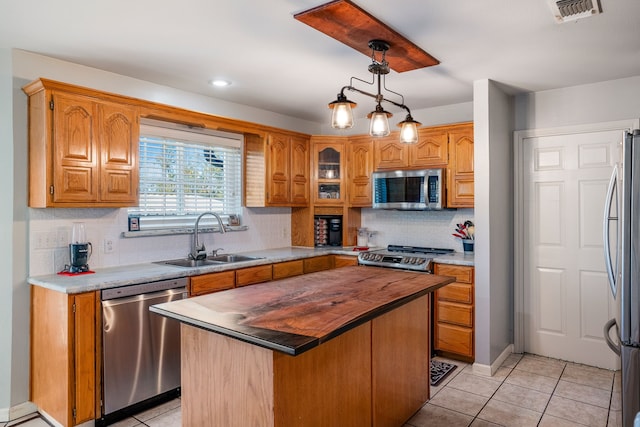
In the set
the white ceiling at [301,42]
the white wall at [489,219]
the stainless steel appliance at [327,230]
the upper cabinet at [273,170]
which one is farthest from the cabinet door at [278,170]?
the white wall at [489,219]

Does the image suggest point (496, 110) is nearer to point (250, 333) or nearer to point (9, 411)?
point (250, 333)

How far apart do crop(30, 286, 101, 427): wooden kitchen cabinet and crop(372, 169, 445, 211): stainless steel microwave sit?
286 cm

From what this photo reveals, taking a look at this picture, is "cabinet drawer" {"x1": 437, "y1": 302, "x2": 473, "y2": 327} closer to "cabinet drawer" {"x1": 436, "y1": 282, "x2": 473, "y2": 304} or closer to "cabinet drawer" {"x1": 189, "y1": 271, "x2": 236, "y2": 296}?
"cabinet drawer" {"x1": 436, "y1": 282, "x2": 473, "y2": 304}

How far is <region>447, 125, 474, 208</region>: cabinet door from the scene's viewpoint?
3941 mm

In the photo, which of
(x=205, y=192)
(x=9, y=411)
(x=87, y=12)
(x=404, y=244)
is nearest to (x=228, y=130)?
(x=205, y=192)

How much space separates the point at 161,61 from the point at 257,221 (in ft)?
6.77

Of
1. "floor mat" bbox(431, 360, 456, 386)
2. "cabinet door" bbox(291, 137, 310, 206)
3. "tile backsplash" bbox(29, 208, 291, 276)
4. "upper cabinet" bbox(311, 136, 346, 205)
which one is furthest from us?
"upper cabinet" bbox(311, 136, 346, 205)

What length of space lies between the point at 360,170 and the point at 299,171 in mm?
685

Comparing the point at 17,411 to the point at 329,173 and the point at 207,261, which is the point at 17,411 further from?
the point at 329,173

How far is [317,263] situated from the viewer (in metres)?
4.38

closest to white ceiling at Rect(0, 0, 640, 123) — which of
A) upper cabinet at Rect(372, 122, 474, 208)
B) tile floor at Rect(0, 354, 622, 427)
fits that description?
upper cabinet at Rect(372, 122, 474, 208)

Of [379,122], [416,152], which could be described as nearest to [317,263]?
[416,152]

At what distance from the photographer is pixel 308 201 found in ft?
15.8

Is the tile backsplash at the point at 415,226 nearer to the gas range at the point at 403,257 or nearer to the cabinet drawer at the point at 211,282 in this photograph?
the gas range at the point at 403,257
